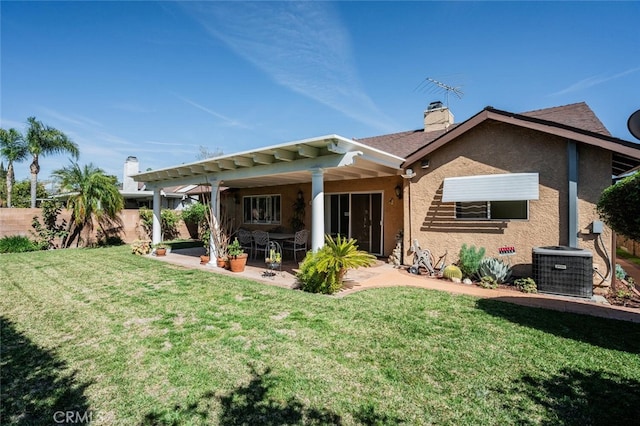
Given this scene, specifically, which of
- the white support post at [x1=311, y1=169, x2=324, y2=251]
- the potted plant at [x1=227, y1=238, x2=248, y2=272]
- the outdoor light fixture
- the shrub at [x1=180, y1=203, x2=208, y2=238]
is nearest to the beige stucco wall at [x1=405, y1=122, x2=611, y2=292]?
the outdoor light fixture

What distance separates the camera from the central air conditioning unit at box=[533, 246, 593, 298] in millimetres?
7027

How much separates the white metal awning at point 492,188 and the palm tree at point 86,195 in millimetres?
17230

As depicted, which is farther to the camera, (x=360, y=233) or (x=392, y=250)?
(x=360, y=233)

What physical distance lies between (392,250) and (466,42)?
804 cm

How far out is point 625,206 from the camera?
412 cm

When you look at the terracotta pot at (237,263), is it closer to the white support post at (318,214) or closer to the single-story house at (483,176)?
the single-story house at (483,176)

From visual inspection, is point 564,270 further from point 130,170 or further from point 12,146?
point 12,146

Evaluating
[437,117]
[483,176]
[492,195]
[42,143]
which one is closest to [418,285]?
[492,195]

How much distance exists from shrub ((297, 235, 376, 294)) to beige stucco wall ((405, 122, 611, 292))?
11.6 feet

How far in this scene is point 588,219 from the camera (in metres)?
7.54

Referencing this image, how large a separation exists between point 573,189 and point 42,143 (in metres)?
34.1

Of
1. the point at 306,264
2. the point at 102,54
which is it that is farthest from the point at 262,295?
the point at 102,54

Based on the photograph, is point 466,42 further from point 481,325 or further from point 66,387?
point 66,387

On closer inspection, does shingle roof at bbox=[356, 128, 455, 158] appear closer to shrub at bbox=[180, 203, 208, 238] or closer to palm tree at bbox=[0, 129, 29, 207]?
shrub at bbox=[180, 203, 208, 238]
